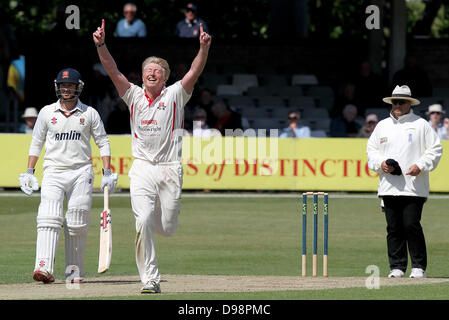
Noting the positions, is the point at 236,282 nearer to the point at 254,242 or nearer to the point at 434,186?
the point at 254,242

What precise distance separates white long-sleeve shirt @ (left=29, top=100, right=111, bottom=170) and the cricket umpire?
10.3 ft

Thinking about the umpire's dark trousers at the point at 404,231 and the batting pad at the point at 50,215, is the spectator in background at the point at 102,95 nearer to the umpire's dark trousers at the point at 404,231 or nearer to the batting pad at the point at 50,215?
the umpire's dark trousers at the point at 404,231

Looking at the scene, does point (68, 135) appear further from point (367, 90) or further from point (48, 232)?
point (367, 90)

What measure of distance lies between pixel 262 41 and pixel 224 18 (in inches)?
402

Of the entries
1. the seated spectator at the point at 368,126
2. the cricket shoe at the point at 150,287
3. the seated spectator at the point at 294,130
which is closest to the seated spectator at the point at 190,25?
the seated spectator at the point at 294,130

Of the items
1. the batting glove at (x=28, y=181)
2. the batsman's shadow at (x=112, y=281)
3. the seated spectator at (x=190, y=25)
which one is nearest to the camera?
the batsman's shadow at (x=112, y=281)

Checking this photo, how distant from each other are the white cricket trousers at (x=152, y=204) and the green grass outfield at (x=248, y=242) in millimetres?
432

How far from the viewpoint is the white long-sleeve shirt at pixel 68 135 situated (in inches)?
491

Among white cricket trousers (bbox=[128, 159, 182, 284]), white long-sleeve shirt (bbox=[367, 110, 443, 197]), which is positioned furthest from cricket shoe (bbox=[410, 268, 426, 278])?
white cricket trousers (bbox=[128, 159, 182, 284])

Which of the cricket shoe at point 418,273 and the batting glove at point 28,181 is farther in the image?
the cricket shoe at point 418,273

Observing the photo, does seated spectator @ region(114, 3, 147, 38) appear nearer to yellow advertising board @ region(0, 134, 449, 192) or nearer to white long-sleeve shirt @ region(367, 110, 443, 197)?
yellow advertising board @ region(0, 134, 449, 192)

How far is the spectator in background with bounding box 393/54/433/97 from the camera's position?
29312mm

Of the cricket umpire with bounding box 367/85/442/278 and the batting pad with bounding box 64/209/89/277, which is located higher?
A: the cricket umpire with bounding box 367/85/442/278

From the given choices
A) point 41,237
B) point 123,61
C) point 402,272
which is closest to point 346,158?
point 123,61
